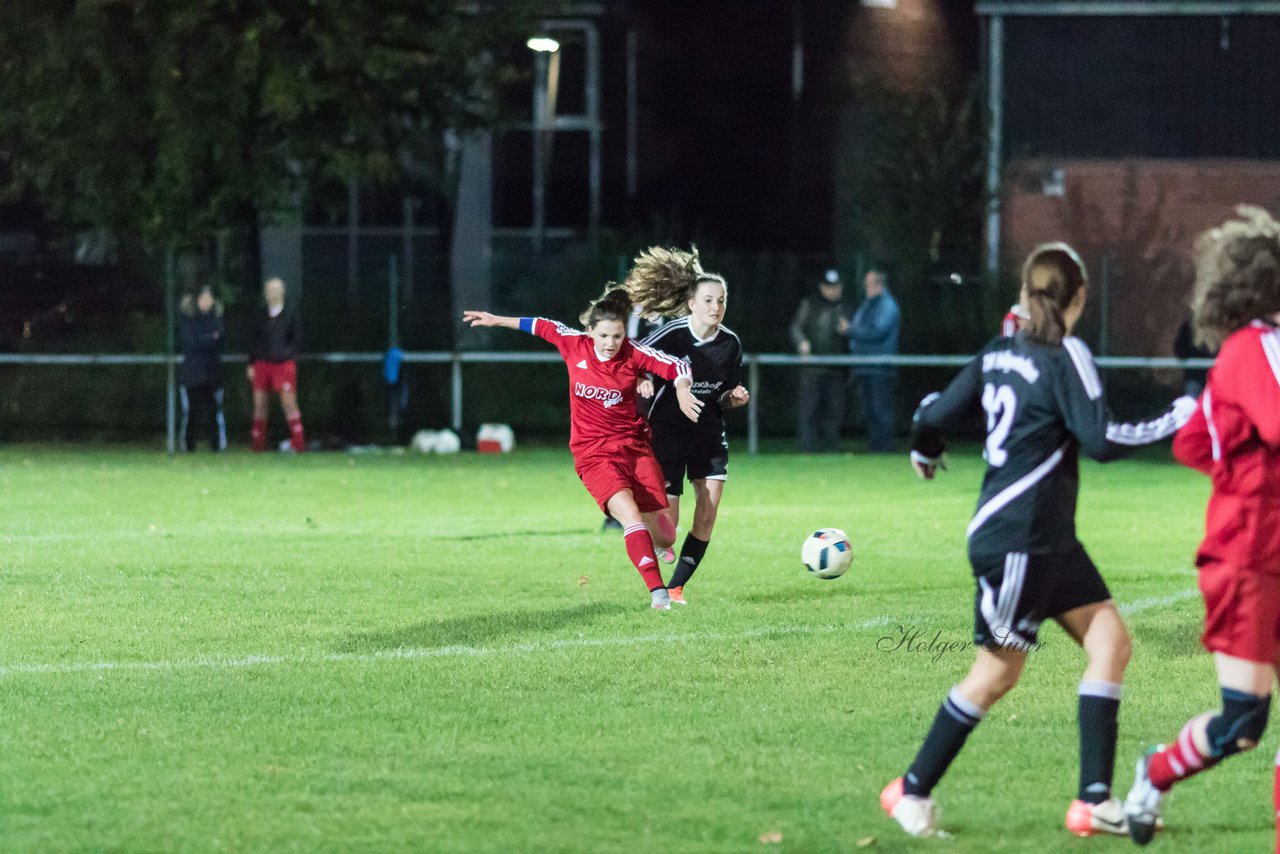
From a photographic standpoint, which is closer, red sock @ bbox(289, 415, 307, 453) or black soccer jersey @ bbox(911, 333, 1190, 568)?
black soccer jersey @ bbox(911, 333, 1190, 568)

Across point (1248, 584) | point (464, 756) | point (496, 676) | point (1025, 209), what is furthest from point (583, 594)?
point (1025, 209)

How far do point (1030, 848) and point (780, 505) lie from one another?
976 centimetres

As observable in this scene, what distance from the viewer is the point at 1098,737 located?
5.05 m

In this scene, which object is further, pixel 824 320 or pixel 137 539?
pixel 824 320

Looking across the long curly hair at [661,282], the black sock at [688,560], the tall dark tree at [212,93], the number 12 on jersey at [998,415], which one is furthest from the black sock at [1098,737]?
the tall dark tree at [212,93]

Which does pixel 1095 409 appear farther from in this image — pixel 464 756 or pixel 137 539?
pixel 137 539

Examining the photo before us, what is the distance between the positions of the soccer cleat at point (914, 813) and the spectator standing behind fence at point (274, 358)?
1584cm

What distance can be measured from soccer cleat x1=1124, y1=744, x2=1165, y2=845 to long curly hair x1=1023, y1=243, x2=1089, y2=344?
1.15 metres

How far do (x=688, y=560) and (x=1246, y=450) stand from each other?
5.21 metres

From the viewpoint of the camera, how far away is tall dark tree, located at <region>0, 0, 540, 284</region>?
19.5 m

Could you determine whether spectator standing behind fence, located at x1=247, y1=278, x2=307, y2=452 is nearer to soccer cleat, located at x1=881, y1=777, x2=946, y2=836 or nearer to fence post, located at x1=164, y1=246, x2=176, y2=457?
fence post, located at x1=164, y1=246, x2=176, y2=457

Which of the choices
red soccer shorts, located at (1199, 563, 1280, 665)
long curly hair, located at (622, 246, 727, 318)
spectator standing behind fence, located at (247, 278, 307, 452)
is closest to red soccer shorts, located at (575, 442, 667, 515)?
long curly hair, located at (622, 246, 727, 318)

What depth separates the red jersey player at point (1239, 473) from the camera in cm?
450

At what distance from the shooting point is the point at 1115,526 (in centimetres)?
1318
